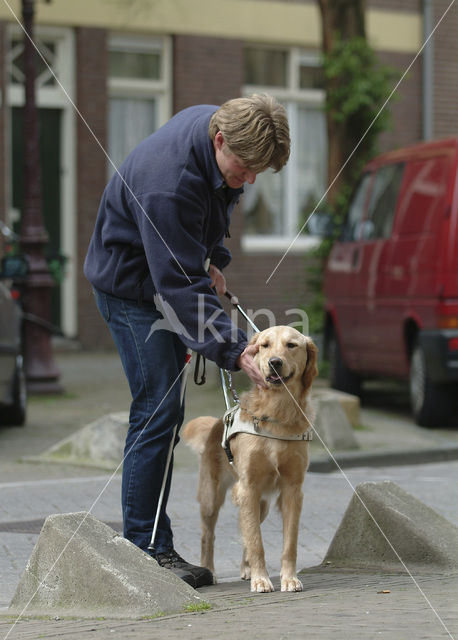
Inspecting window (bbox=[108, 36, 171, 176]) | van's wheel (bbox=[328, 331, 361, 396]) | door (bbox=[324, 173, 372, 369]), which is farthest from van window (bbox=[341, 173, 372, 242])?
window (bbox=[108, 36, 171, 176])

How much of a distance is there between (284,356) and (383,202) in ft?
21.8

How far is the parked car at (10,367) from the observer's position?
955 cm

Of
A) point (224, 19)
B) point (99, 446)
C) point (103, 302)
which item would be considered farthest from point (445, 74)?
point (103, 302)

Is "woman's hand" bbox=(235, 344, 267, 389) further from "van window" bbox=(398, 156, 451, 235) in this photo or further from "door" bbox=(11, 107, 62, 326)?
"door" bbox=(11, 107, 62, 326)

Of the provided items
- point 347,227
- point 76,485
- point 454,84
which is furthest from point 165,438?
point 454,84

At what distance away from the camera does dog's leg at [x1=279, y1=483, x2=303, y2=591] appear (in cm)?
485

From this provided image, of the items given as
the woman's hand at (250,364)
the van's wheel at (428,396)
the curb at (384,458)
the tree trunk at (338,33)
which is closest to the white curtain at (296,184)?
the tree trunk at (338,33)

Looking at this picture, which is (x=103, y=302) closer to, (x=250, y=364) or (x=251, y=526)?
(x=250, y=364)

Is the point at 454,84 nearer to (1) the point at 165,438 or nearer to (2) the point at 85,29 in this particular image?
(2) the point at 85,29

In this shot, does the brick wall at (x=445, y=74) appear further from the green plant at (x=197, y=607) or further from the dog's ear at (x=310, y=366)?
the green plant at (x=197, y=607)

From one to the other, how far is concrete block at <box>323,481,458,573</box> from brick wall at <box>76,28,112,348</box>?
34.8 feet

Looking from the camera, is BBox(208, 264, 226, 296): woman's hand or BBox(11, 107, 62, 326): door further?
BBox(11, 107, 62, 326): door

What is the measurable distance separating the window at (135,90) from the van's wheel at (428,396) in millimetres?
7036

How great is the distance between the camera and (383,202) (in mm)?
11219
